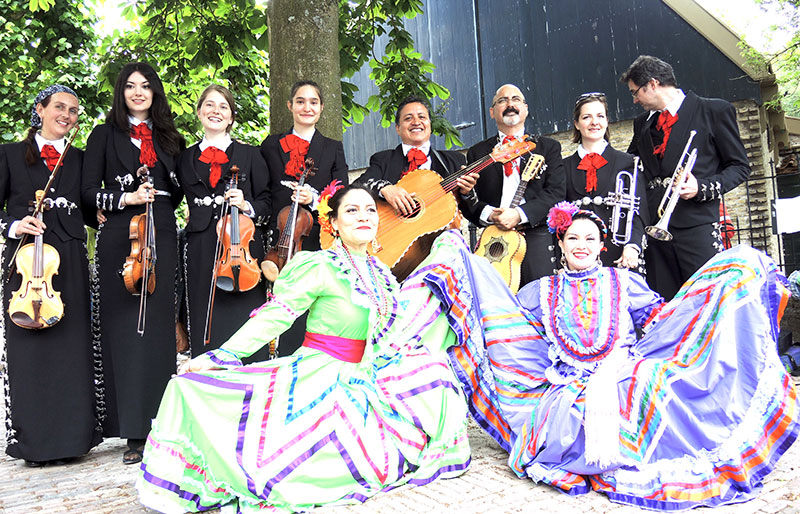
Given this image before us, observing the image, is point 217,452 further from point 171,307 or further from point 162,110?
point 162,110

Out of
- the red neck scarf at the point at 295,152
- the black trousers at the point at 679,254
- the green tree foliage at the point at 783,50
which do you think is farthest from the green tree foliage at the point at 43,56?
the green tree foliage at the point at 783,50

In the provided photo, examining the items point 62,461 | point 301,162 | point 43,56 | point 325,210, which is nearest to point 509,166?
point 301,162

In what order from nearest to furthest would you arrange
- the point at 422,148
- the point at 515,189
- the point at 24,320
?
the point at 24,320
the point at 515,189
the point at 422,148

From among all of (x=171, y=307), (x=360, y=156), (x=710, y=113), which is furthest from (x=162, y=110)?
(x=360, y=156)

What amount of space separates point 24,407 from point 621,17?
11.9m

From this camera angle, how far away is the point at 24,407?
457 centimetres

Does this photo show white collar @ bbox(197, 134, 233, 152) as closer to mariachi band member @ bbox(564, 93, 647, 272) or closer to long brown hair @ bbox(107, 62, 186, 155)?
long brown hair @ bbox(107, 62, 186, 155)

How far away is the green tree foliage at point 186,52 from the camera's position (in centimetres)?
779

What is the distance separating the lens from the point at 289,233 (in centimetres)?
467

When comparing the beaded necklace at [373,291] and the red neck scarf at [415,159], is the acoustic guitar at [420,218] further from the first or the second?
the beaded necklace at [373,291]

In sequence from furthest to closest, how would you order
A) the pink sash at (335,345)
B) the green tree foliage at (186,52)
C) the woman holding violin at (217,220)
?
the green tree foliage at (186,52) < the woman holding violin at (217,220) < the pink sash at (335,345)

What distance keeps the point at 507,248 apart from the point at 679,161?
1.26m

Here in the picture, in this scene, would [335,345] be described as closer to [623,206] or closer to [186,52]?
[623,206]

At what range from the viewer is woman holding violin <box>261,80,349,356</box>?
16.3 ft
